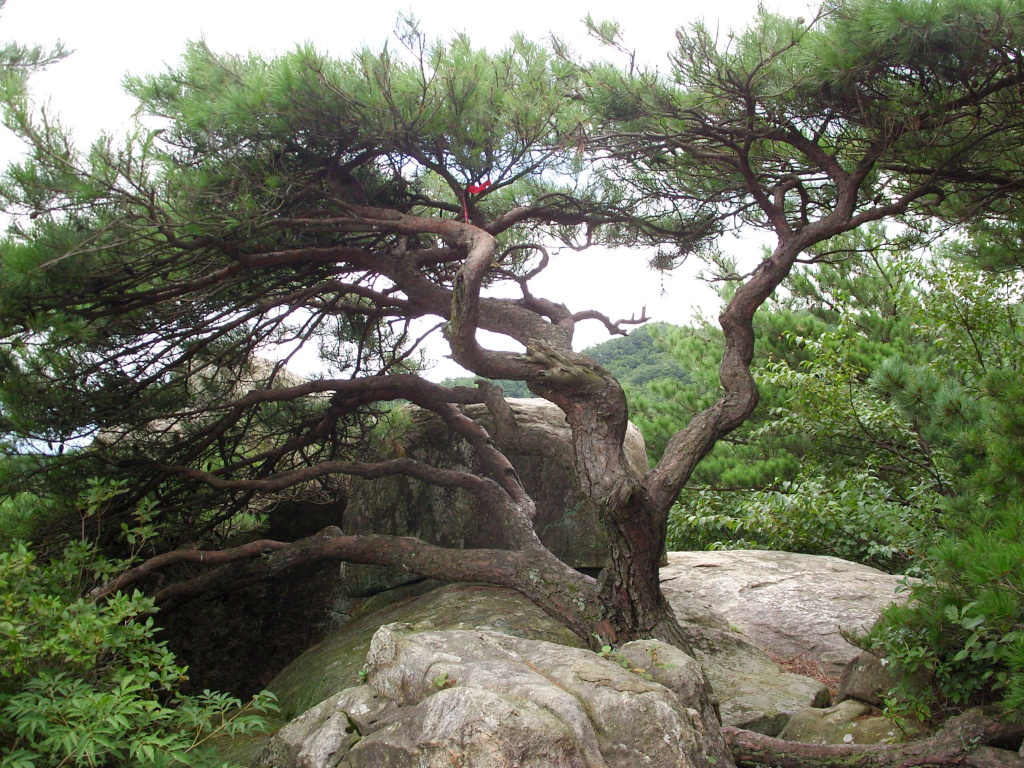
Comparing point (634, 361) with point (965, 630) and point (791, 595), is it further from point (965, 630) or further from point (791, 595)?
point (965, 630)

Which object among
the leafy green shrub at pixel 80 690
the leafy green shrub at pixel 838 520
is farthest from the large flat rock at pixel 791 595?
the leafy green shrub at pixel 80 690

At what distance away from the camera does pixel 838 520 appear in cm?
681

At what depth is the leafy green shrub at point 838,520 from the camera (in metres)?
5.75

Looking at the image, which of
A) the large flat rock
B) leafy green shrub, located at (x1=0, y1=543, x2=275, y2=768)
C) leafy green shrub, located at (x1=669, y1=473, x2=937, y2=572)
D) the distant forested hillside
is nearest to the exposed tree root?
the large flat rock

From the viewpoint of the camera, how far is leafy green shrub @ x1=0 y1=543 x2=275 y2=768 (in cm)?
248

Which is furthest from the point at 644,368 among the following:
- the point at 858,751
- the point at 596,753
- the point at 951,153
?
the point at 596,753

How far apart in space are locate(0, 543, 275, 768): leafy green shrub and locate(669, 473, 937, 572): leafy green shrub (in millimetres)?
4382

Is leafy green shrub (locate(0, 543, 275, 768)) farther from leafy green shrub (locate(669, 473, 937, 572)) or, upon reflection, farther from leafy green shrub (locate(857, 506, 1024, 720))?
leafy green shrub (locate(669, 473, 937, 572))

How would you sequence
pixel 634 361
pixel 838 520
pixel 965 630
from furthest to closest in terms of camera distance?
pixel 634 361
pixel 838 520
pixel 965 630

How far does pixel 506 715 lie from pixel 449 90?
9.63 ft

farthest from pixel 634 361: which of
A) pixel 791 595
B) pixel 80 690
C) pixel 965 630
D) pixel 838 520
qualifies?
pixel 80 690

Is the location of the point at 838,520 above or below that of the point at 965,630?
below

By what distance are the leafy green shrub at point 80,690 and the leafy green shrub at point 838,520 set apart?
438 centimetres

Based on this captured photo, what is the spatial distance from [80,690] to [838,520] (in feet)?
19.3
